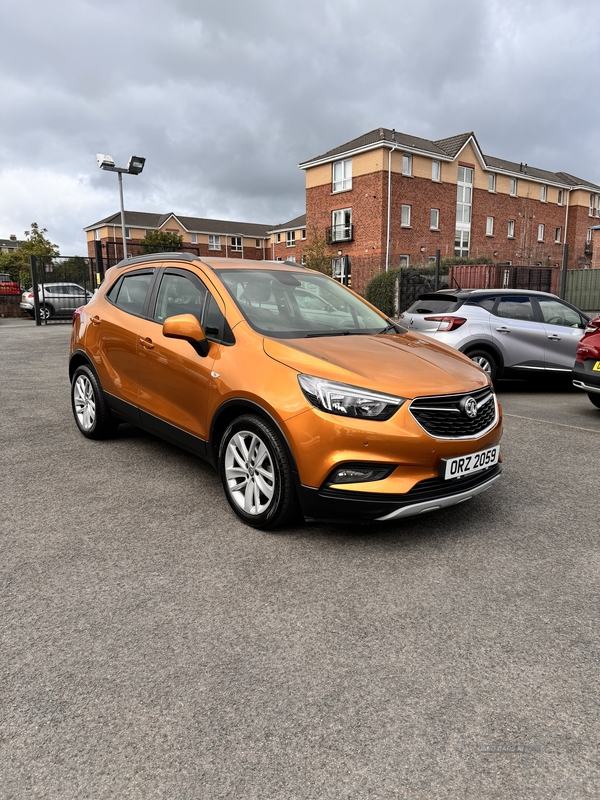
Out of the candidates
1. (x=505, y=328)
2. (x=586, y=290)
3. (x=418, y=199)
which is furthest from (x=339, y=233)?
(x=505, y=328)

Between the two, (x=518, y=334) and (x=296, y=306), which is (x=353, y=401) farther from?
(x=518, y=334)

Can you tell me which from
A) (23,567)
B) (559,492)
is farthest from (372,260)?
(23,567)

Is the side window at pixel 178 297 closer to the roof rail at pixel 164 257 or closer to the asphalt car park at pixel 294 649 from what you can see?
the roof rail at pixel 164 257

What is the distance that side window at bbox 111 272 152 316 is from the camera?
504 cm

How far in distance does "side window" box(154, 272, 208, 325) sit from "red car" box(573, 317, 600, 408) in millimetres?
4737

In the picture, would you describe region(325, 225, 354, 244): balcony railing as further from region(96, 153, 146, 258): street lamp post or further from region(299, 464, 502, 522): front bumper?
region(299, 464, 502, 522): front bumper

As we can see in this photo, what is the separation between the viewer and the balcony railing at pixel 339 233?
3838 centimetres

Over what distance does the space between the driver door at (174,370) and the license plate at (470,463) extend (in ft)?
5.31

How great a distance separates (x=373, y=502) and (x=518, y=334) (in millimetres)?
6186

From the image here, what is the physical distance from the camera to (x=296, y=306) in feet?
14.7

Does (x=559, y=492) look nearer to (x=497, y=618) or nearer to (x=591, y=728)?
(x=497, y=618)

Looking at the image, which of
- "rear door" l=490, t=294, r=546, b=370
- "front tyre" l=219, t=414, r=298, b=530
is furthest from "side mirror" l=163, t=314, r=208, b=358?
"rear door" l=490, t=294, r=546, b=370

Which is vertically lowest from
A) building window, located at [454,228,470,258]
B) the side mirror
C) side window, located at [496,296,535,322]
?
side window, located at [496,296,535,322]

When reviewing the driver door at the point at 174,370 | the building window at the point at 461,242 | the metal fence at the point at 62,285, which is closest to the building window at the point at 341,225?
the building window at the point at 461,242
